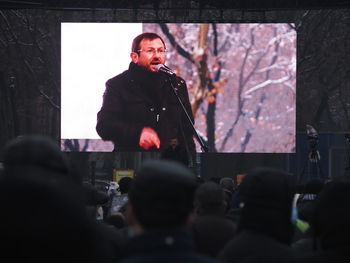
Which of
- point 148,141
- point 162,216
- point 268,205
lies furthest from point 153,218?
point 148,141

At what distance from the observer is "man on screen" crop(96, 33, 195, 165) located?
1291 centimetres

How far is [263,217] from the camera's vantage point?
260cm

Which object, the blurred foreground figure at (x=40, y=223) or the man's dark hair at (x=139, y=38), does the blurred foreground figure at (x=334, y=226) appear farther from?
the man's dark hair at (x=139, y=38)

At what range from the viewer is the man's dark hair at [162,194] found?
1547 millimetres

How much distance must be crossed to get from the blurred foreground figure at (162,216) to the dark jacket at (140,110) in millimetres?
11091

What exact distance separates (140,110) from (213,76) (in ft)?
5.05

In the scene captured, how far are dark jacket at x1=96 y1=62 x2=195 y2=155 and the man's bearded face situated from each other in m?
0.14

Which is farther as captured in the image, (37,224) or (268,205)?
(268,205)

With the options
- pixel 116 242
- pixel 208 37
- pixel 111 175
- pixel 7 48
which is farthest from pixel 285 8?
pixel 116 242

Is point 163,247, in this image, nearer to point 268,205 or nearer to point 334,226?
point 334,226

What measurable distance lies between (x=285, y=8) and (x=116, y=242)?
9.99 meters

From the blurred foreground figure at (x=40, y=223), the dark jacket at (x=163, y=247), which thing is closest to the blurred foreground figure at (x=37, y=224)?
the blurred foreground figure at (x=40, y=223)

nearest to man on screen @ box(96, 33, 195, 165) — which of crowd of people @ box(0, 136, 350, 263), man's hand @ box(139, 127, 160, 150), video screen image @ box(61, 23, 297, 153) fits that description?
man's hand @ box(139, 127, 160, 150)

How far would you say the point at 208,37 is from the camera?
44.4 ft
